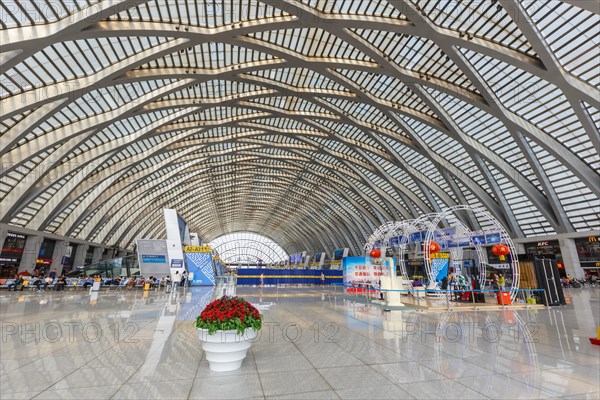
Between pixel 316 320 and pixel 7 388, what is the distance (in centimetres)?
779

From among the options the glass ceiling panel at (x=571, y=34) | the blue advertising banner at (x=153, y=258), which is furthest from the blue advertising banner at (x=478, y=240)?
the blue advertising banner at (x=153, y=258)

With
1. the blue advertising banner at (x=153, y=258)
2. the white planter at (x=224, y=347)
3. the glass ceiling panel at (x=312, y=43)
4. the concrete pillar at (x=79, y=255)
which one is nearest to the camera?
the white planter at (x=224, y=347)

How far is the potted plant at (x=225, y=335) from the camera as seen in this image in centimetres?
495

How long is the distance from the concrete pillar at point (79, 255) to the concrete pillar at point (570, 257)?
171ft

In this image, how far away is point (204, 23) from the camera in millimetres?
18109

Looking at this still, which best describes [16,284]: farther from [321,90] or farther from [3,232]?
[321,90]

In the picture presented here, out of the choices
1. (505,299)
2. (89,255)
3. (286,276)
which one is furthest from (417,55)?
(89,255)

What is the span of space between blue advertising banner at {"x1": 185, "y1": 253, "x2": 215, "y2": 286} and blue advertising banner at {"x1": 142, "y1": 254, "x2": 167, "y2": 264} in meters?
2.22

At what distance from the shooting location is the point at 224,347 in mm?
4941

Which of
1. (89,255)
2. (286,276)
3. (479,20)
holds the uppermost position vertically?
(479,20)

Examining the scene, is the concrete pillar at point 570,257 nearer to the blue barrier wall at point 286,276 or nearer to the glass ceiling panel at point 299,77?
the blue barrier wall at point 286,276

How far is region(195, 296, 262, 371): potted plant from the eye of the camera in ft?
16.2

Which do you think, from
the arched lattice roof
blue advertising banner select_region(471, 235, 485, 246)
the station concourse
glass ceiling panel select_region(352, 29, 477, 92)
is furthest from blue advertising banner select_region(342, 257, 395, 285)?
glass ceiling panel select_region(352, 29, 477, 92)

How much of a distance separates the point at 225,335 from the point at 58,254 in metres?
38.9
